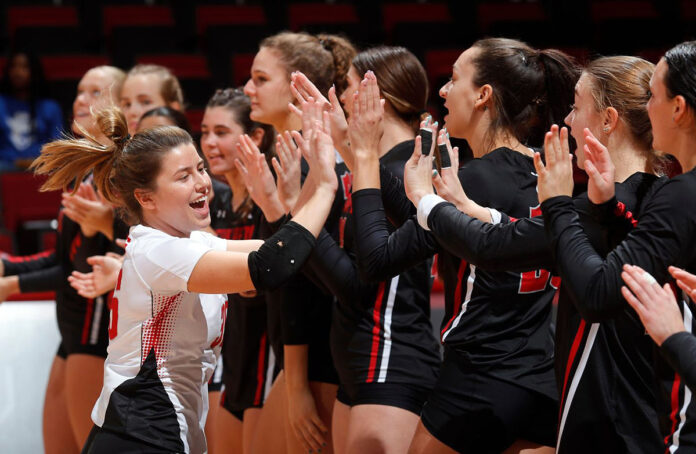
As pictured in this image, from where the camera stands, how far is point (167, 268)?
7.04 ft

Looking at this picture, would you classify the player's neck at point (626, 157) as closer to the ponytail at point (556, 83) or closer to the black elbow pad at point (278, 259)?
the ponytail at point (556, 83)

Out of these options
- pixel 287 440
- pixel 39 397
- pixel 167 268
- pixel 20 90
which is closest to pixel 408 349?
pixel 287 440

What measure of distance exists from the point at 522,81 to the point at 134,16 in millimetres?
6275

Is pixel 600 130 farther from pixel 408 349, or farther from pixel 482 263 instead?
pixel 408 349

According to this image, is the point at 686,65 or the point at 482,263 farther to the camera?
the point at 482,263

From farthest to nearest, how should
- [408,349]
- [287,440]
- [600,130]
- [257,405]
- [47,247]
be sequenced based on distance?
[47,247]
[257,405]
[287,440]
[408,349]
[600,130]

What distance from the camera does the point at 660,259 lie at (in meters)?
1.66

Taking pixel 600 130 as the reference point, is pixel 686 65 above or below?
above

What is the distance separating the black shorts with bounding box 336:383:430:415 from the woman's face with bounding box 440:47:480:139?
739 mm

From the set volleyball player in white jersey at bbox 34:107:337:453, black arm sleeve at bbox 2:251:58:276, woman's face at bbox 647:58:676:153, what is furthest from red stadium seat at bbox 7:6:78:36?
woman's face at bbox 647:58:676:153

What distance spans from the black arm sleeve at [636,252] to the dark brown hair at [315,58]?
1.62 meters

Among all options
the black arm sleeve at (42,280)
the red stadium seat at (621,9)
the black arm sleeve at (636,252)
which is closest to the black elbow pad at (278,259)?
the black arm sleeve at (636,252)

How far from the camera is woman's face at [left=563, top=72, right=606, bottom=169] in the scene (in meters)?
2.07

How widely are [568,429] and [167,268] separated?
1035mm
